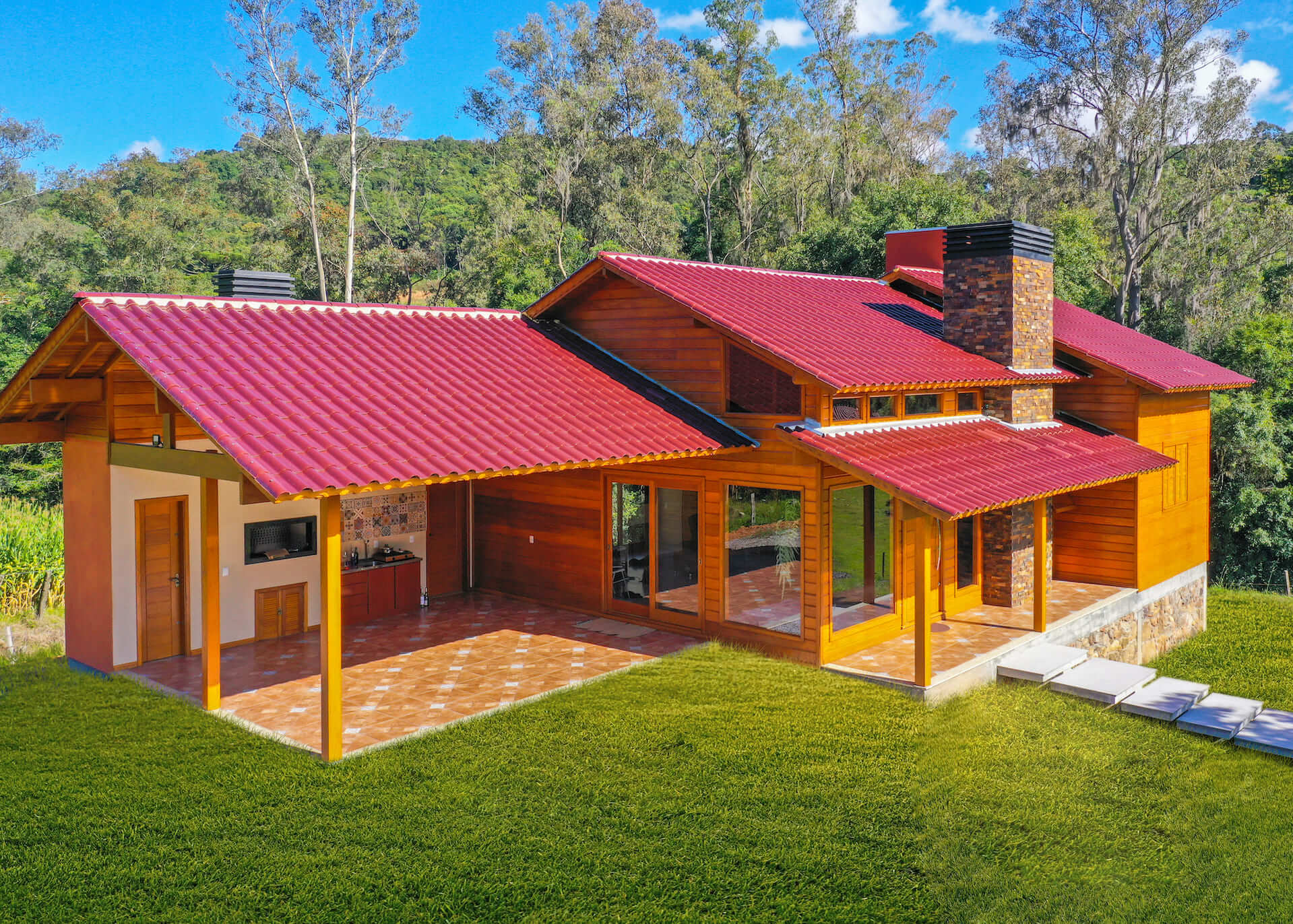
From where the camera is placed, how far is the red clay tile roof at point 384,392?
27.3 feet

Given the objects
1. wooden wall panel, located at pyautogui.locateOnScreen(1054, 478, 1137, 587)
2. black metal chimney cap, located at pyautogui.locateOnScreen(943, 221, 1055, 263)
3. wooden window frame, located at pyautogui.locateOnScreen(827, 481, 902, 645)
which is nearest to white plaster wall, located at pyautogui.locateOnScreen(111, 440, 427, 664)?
wooden window frame, located at pyautogui.locateOnScreen(827, 481, 902, 645)

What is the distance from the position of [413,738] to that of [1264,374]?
25.9m

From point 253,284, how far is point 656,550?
6.87m

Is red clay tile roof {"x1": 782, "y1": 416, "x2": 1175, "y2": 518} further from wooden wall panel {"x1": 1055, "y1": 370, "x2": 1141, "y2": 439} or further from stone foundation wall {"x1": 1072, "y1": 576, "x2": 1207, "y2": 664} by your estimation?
stone foundation wall {"x1": 1072, "y1": 576, "x2": 1207, "y2": 664}

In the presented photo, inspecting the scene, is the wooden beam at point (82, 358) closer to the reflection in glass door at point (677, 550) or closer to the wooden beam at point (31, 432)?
the wooden beam at point (31, 432)

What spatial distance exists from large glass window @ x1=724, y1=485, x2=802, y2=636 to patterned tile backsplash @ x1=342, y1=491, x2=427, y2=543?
4.73 m

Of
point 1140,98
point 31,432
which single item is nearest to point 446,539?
point 31,432

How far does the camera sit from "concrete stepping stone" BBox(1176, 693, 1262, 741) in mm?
9930

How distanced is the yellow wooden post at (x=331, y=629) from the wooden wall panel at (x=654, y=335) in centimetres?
572

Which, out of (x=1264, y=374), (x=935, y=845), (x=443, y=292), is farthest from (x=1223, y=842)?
(x=443, y=292)

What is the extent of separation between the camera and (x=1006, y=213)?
38.4 meters

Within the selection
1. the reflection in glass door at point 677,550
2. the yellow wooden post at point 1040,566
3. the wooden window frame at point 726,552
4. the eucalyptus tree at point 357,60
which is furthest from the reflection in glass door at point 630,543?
the eucalyptus tree at point 357,60

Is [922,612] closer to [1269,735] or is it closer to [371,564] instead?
[1269,735]

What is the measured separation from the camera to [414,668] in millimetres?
10891
